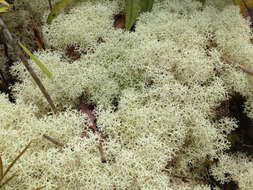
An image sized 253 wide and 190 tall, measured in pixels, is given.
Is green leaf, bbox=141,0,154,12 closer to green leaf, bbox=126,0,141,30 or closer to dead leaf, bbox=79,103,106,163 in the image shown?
green leaf, bbox=126,0,141,30

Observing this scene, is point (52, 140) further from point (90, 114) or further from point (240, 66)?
point (240, 66)

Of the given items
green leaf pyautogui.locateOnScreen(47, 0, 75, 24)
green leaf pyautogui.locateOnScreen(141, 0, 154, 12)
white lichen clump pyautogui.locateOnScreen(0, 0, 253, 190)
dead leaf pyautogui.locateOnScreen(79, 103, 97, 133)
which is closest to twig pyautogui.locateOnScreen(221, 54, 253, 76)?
white lichen clump pyautogui.locateOnScreen(0, 0, 253, 190)

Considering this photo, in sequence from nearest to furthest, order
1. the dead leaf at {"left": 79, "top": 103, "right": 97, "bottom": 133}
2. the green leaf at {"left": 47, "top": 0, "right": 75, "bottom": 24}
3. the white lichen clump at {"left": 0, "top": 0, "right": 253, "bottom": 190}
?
the white lichen clump at {"left": 0, "top": 0, "right": 253, "bottom": 190}
the dead leaf at {"left": 79, "top": 103, "right": 97, "bottom": 133}
the green leaf at {"left": 47, "top": 0, "right": 75, "bottom": 24}

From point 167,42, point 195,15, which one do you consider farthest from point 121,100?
point 195,15

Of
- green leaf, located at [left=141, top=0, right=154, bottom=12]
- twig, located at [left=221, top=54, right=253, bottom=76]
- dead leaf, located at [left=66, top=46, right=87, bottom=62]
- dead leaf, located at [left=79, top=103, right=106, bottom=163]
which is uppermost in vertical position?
green leaf, located at [left=141, top=0, right=154, bottom=12]

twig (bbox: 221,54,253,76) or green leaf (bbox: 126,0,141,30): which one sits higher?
green leaf (bbox: 126,0,141,30)

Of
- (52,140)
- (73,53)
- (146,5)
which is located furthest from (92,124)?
(146,5)

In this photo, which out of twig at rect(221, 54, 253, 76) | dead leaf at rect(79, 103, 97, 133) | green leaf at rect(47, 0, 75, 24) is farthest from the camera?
green leaf at rect(47, 0, 75, 24)

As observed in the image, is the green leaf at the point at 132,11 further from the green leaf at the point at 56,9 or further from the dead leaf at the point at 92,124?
the dead leaf at the point at 92,124

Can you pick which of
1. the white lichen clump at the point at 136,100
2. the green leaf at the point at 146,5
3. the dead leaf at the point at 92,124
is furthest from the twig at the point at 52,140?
the green leaf at the point at 146,5
